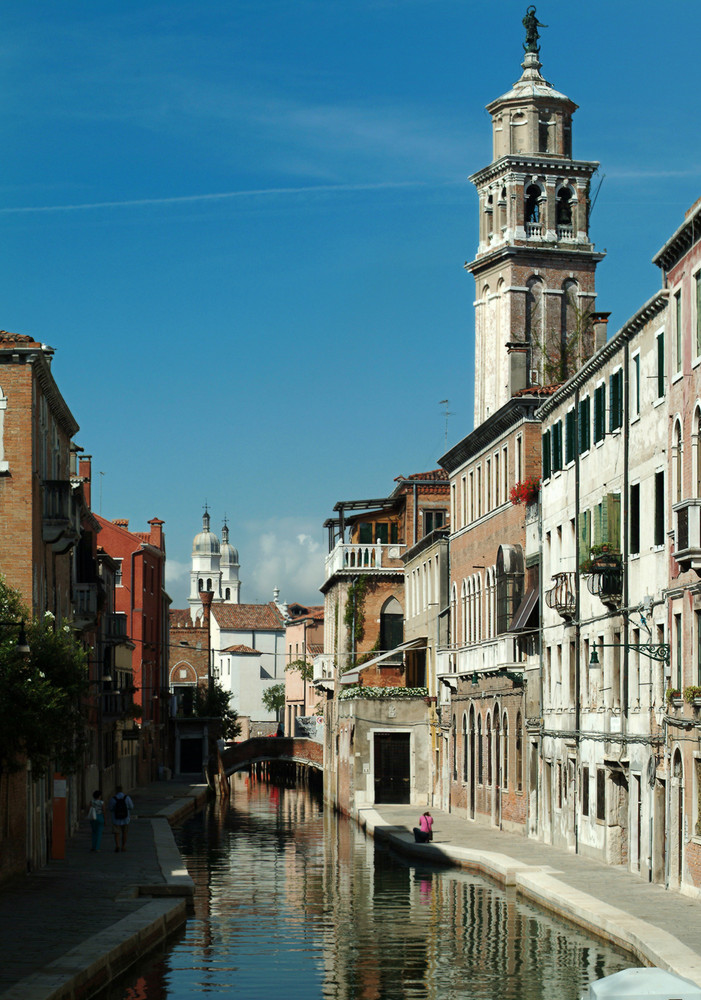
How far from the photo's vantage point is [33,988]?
17422 millimetres

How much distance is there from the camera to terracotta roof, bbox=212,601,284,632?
5623 inches

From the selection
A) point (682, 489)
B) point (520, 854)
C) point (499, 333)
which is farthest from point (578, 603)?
point (499, 333)

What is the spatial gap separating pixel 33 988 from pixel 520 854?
19.3 m

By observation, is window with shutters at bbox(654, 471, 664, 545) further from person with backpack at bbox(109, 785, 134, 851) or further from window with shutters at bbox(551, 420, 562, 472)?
person with backpack at bbox(109, 785, 134, 851)

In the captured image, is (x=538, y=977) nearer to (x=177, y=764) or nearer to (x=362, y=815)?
(x=362, y=815)

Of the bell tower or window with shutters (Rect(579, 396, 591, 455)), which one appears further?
the bell tower

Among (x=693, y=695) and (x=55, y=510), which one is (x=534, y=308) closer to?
(x=55, y=510)

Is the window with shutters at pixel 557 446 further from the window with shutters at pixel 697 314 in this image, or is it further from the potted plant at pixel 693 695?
the potted plant at pixel 693 695

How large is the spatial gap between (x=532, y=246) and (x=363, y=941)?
39.0 meters

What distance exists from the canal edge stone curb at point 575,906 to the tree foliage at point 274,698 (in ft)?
301

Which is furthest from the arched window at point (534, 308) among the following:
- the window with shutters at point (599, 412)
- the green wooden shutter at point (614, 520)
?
the green wooden shutter at point (614, 520)

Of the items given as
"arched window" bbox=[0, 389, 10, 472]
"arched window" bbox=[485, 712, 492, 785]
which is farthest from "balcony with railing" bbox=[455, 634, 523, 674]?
"arched window" bbox=[0, 389, 10, 472]

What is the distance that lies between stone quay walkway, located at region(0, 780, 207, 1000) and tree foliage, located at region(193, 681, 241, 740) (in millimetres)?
50049

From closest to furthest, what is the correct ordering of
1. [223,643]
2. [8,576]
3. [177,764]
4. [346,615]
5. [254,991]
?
[254,991] → [8,576] → [346,615] → [177,764] → [223,643]
